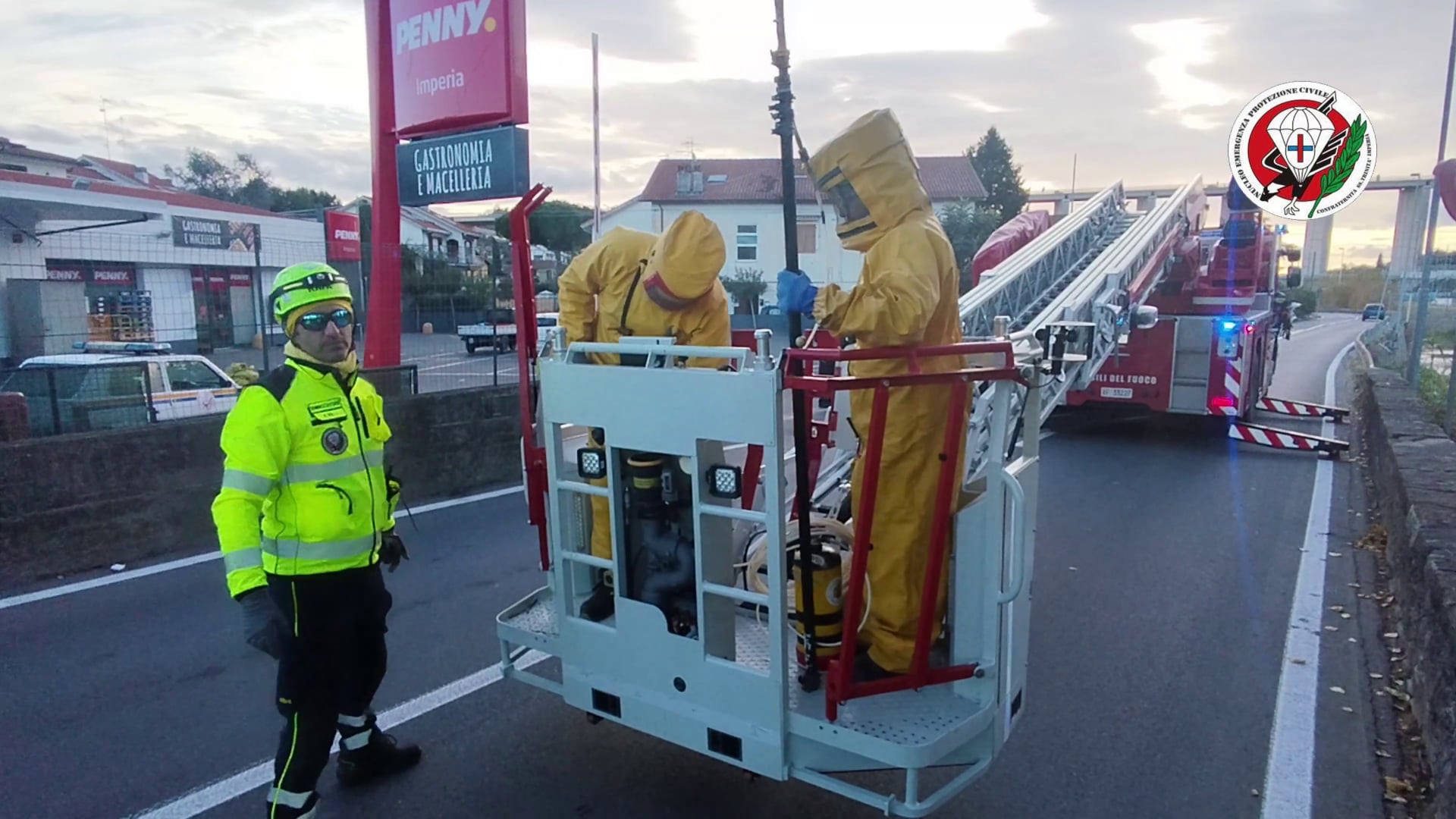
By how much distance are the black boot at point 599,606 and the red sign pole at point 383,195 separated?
21.0ft

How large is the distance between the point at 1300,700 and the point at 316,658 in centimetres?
445

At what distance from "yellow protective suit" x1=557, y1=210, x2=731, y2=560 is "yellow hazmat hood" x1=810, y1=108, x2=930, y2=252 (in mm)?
739

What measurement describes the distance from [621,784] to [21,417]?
5512 mm

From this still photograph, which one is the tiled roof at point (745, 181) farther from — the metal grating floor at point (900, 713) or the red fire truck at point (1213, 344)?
the metal grating floor at point (900, 713)

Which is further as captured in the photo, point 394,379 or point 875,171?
point 394,379

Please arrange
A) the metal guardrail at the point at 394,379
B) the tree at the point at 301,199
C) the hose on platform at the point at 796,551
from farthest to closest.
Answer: the tree at the point at 301,199
the metal guardrail at the point at 394,379
the hose on platform at the point at 796,551

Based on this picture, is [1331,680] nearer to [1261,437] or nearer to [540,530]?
[540,530]

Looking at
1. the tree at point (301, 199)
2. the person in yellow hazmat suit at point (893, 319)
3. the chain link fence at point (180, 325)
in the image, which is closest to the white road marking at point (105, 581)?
the chain link fence at point (180, 325)

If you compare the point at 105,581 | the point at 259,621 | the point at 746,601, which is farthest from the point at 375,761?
the point at 105,581

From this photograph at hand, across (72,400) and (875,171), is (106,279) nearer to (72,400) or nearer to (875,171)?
(72,400)

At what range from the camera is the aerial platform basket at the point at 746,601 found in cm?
274

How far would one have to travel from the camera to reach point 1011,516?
290 cm

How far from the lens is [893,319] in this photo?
116 inches

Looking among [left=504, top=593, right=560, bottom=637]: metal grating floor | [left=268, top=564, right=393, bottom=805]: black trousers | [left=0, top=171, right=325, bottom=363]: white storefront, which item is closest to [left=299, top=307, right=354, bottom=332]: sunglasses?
[left=268, top=564, right=393, bottom=805]: black trousers
